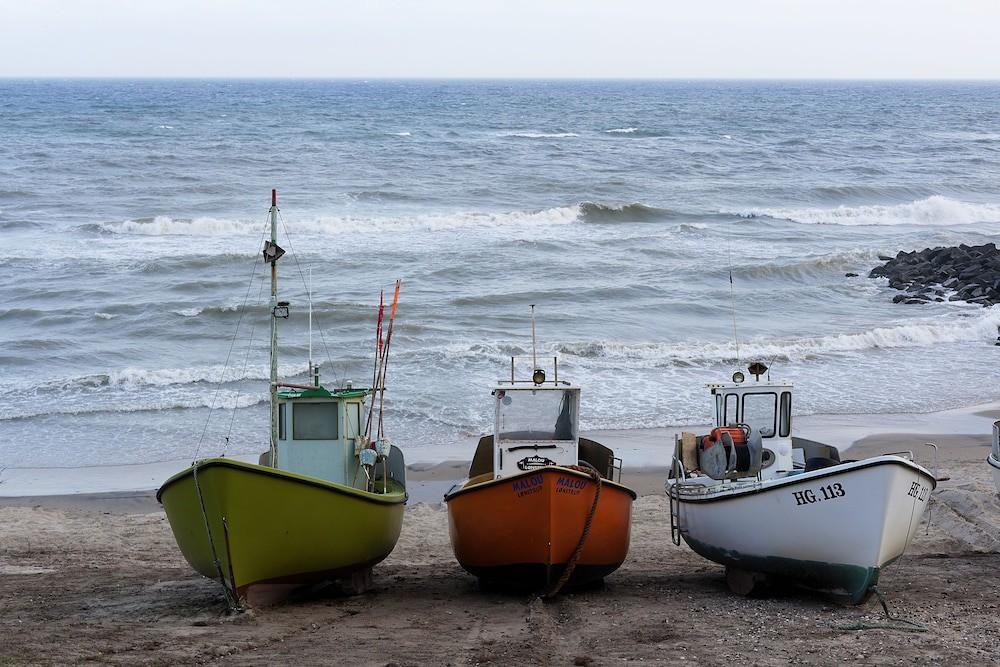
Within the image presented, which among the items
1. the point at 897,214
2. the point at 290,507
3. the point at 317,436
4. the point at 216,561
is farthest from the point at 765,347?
the point at 897,214

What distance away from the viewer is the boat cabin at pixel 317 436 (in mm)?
12461

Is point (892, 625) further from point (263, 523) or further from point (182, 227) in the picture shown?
point (182, 227)

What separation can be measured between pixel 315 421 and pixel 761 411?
189 inches

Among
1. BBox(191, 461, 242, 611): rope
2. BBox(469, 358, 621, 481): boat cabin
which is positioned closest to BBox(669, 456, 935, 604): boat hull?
BBox(469, 358, 621, 481): boat cabin

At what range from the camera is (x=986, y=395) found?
2239cm

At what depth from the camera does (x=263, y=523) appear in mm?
10695

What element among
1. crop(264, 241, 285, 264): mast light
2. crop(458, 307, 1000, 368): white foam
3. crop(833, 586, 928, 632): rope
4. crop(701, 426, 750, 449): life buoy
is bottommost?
crop(458, 307, 1000, 368): white foam

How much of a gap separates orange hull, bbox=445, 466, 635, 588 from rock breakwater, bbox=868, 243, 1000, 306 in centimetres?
2318

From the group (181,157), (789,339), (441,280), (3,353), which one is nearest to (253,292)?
(441,280)

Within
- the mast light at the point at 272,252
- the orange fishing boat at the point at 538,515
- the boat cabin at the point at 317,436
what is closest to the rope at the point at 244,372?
the boat cabin at the point at 317,436

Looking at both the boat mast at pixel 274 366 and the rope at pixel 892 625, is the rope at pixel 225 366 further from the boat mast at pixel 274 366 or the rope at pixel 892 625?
the rope at pixel 892 625

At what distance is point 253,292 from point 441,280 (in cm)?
533

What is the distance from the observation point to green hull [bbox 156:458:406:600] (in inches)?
413

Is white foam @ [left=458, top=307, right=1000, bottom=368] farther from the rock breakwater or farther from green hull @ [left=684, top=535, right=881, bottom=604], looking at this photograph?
green hull @ [left=684, top=535, right=881, bottom=604]
